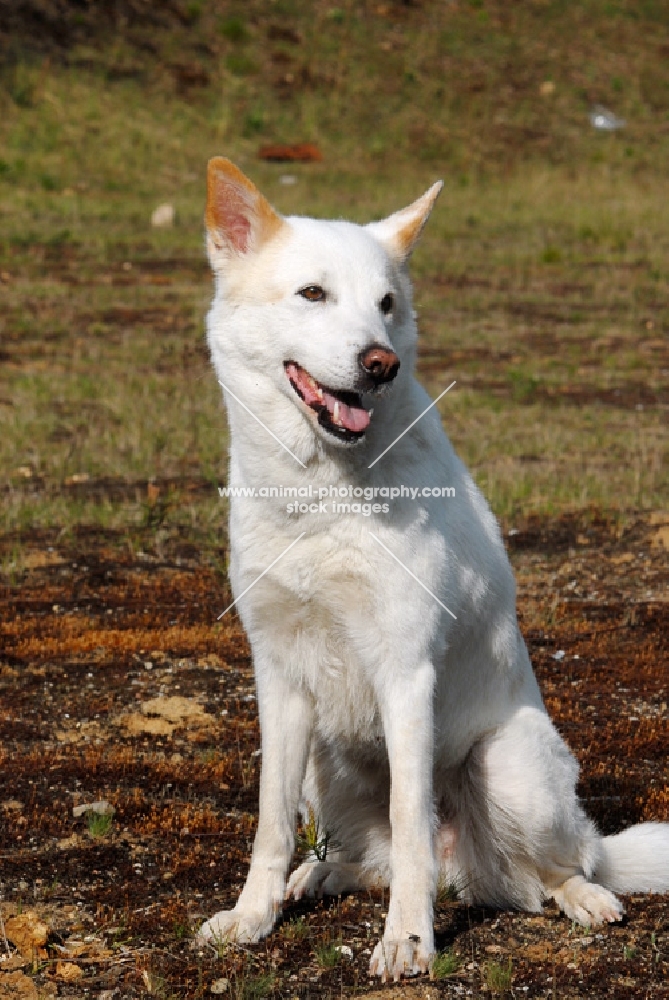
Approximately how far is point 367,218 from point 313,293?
651 inches

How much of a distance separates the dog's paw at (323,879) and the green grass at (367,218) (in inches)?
111

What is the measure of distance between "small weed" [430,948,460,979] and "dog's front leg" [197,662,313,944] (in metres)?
0.57

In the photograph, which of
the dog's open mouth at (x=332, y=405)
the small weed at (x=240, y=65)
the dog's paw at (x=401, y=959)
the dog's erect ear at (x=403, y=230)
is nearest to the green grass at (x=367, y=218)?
the small weed at (x=240, y=65)

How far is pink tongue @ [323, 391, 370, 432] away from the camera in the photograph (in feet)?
12.5

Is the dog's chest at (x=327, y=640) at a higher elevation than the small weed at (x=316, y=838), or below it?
higher

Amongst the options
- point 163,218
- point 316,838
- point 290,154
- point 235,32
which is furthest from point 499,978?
point 235,32

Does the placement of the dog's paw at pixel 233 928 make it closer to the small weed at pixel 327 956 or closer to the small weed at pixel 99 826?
the small weed at pixel 327 956

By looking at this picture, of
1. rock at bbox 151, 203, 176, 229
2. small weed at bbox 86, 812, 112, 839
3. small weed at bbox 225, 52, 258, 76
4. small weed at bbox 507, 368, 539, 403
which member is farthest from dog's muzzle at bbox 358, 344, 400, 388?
small weed at bbox 225, 52, 258, 76

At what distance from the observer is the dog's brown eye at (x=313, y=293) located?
3850 millimetres

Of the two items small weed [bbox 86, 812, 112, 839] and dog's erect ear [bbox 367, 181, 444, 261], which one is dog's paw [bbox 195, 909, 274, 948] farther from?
dog's erect ear [bbox 367, 181, 444, 261]

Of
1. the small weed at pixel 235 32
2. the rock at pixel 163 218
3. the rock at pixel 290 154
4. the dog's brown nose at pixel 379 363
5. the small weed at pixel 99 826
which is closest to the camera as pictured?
the dog's brown nose at pixel 379 363

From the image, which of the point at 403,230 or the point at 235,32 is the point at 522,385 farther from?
the point at 235,32

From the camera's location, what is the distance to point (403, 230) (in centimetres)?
414

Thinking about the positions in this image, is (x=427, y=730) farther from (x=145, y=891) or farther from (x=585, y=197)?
(x=585, y=197)
